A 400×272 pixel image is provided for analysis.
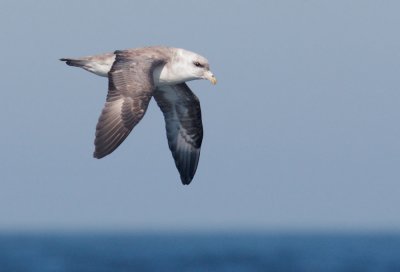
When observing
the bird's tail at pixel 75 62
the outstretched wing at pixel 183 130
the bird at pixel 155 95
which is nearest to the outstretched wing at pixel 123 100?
the bird at pixel 155 95

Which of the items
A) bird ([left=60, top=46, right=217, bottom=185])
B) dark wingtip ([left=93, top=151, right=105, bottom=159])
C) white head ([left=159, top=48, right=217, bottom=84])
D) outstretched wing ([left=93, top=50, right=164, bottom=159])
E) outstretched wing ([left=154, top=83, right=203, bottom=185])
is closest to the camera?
dark wingtip ([left=93, top=151, right=105, bottom=159])

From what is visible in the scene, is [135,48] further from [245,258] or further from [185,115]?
[245,258]

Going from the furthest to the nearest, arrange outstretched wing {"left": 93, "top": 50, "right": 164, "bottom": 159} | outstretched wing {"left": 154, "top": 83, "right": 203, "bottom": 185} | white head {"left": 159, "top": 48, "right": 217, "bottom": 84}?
outstretched wing {"left": 154, "top": 83, "right": 203, "bottom": 185} → white head {"left": 159, "top": 48, "right": 217, "bottom": 84} → outstretched wing {"left": 93, "top": 50, "right": 164, "bottom": 159}

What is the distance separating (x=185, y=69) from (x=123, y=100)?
2.26 m

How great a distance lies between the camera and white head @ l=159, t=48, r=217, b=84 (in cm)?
2262

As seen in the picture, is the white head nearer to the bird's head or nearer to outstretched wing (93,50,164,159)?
the bird's head

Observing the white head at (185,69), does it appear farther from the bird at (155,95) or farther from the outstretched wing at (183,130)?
the outstretched wing at (183,130)

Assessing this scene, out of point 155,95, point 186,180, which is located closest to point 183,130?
point 155,95

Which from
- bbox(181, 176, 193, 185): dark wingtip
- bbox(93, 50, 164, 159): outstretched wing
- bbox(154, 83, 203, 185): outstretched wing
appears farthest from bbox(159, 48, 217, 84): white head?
bbox(181, 176, 193, 185): dark wingtip

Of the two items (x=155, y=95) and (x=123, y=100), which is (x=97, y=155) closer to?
(x=123, y=100)

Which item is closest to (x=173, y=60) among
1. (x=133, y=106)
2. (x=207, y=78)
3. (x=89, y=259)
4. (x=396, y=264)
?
(x=207, y=78)

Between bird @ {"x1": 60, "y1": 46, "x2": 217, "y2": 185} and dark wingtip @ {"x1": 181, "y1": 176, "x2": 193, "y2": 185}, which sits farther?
dark wingtip @ {"x1": 181, "y1": 176, "x2": 193, "y2": 185}

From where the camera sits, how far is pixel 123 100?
68.5 ft

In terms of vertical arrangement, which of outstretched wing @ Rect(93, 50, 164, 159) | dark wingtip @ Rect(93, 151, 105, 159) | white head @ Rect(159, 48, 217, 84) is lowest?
dark wingtip @ Rect(93, 151, 105, 159)
